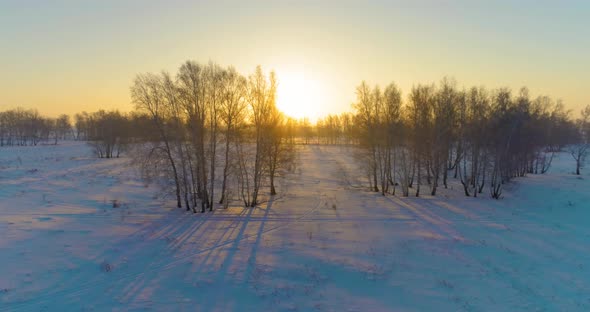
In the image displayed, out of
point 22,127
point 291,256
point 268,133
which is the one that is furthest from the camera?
point 22,127

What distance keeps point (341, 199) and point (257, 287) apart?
17238 millimetres

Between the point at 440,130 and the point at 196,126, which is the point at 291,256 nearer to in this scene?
the point at 196,126

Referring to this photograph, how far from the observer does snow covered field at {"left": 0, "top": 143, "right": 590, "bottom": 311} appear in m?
10.3

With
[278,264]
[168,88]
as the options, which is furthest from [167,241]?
[168,88]

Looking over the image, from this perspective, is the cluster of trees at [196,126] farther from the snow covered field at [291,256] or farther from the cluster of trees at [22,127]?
the cluster of trees at [22,127]

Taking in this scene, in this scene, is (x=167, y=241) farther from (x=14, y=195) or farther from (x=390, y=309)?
(x=14, y=195)

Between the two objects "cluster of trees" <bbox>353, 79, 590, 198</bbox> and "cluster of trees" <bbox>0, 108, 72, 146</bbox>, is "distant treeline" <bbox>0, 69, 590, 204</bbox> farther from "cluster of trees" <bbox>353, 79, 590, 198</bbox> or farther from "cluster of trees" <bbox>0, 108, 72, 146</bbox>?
"cluster of trees" <bbox>0, 108, 72, 146</bbox>

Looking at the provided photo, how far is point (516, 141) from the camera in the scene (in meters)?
30.5

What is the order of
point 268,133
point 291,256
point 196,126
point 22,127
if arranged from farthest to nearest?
1. point 22,127
2. point 268,133
3. point 196,126
4. point 291,256

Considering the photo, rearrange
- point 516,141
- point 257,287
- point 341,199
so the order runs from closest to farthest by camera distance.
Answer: point 257,287 < point 341,199 < point 516,141

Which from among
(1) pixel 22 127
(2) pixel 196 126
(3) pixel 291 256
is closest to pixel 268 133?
(2) pixel 196 126

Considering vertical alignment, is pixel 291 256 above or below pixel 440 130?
below

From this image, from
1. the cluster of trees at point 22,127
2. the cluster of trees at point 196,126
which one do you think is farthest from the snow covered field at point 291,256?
the cluster of trees at point 22,127

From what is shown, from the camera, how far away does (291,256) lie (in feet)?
46.0
